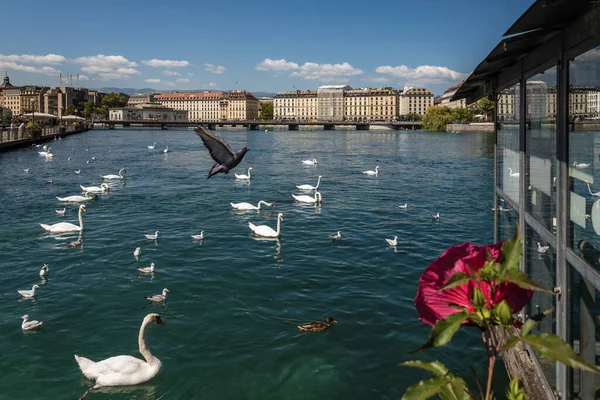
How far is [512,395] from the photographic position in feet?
5.64

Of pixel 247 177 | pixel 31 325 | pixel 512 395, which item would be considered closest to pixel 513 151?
pixel 512 395

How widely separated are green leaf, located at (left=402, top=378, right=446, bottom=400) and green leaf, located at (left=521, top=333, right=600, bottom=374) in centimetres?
33

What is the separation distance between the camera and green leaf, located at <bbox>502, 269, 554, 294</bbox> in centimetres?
142

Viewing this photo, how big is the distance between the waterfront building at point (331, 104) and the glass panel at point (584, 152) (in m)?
173

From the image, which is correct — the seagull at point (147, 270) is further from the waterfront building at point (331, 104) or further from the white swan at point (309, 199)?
the waterfront building at point (331, 104)

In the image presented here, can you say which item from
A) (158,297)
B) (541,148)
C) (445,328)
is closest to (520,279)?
(445,328)

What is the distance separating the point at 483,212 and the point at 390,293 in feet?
30.8

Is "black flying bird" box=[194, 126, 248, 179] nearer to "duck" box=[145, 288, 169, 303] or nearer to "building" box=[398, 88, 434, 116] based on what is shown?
"duck" box=[145, 288, 169, 303]

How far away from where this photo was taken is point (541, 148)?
4.23 metres

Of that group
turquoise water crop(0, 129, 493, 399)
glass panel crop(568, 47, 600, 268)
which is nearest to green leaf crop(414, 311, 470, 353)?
glass panel crop(568, 47, 600, 268)

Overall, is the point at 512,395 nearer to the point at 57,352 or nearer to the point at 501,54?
the point at 501,54

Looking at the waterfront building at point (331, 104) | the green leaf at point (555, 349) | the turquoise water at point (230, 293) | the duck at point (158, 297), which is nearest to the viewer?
the green leaf at point (555, 349)

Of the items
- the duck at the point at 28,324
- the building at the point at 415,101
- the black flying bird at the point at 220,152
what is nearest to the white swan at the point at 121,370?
the duck at the point at 28,324

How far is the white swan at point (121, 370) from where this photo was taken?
6121mm
